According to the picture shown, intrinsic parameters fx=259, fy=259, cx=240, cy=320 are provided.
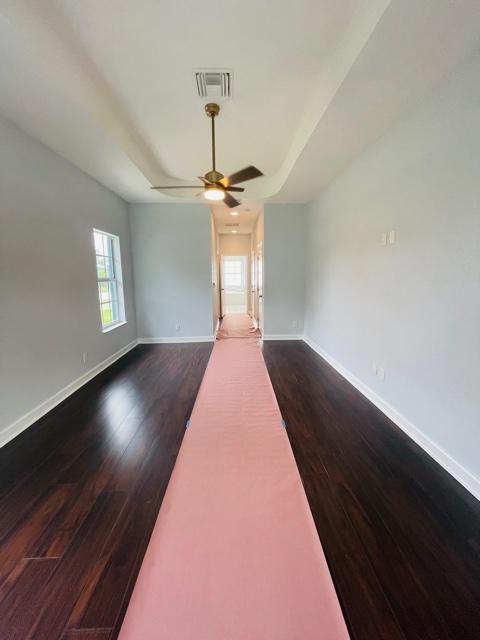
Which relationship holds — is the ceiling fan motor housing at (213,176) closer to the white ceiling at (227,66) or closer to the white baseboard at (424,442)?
the white ceiling at (227,66)

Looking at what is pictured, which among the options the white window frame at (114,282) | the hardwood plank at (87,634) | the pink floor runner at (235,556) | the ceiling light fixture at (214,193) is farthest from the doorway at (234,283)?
the hardwood plank at (87,634)

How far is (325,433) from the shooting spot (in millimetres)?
2277

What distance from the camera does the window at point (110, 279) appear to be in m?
4.17

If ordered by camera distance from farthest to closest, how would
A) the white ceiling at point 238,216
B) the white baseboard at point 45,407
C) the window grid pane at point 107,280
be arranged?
the white ceiling at point 238,216 < the window grid pane at point 107,280 < the white baseboard at point 45,407

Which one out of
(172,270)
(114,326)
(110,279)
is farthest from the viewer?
(172,270)

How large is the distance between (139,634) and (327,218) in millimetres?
4555

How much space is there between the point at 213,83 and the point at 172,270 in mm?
3301

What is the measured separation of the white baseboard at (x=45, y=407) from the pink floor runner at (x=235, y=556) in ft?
4.92

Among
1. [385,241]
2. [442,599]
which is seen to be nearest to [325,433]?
[442,599]

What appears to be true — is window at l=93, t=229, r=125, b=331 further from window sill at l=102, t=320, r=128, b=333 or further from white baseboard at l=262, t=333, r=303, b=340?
white baseboard at l=262, t=333, r=303, b=340

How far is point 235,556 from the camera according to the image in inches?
50.5

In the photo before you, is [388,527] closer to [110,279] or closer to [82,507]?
[82,507]

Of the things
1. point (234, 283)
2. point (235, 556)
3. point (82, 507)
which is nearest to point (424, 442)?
point (235, 556)

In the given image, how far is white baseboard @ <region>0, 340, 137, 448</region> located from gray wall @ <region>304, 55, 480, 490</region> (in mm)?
3444
